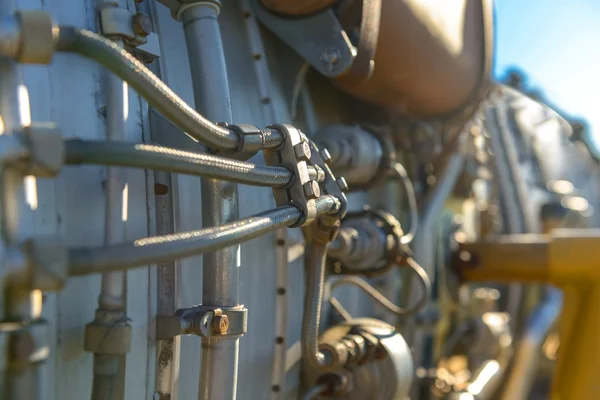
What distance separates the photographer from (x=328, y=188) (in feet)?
3.14

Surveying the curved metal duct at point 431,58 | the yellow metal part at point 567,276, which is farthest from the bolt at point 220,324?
the yellow metal part at point 567,276

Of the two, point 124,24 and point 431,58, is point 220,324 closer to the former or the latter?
point 124,24

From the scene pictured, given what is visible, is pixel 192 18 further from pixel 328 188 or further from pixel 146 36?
pixel 328 188

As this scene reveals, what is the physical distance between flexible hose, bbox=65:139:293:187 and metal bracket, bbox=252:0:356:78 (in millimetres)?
414

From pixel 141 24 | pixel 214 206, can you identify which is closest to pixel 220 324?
pixel 214 206

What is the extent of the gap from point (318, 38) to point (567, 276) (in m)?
1.21

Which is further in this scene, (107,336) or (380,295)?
(380,295)

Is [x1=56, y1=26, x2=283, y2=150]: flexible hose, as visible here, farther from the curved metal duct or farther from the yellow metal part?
the yellow metal part

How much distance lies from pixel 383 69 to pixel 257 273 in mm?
500

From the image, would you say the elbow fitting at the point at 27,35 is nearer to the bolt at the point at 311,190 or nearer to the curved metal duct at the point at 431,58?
the bolt at the point at 311,190

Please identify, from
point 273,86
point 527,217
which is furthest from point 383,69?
point 527,217

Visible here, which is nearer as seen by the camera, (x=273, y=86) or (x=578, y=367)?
(x=273, y=86)

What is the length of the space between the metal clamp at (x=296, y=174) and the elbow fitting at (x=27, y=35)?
0.32 m

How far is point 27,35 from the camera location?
570 mm
